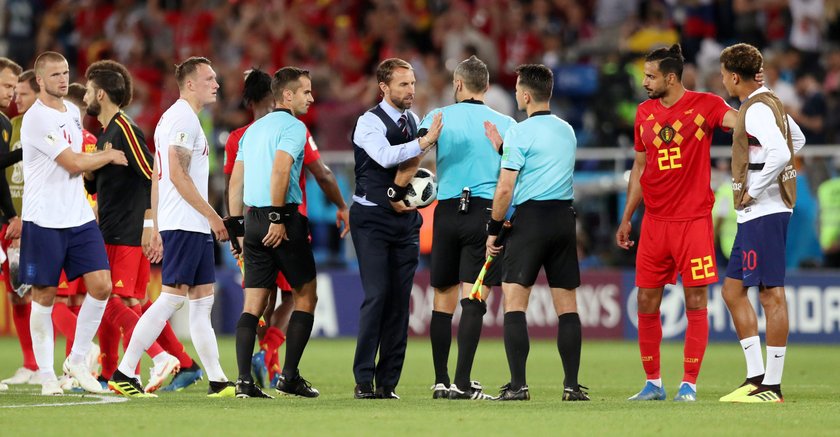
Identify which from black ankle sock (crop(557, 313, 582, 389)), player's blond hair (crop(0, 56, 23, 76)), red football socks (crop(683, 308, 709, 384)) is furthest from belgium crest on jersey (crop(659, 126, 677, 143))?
player's blond hair (crop(0, 56, 23, 76))

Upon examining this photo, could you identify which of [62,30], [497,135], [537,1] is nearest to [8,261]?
[497,135]

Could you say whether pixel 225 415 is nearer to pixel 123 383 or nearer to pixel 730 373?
pixel 123 383

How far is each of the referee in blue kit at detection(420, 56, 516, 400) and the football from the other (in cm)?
22

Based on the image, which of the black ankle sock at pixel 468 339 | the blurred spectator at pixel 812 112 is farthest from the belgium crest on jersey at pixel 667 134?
the blurred spectator at pixel 812 112

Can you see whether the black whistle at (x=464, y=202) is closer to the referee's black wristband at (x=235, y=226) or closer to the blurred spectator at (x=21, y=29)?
the referee's black wristband at (x=235, y=226)

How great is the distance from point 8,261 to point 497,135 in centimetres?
500

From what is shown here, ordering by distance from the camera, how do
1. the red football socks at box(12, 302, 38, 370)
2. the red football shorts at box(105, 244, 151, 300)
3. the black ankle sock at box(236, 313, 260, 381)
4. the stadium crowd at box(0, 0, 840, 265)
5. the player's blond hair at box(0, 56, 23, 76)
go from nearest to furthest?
the black ankle sock at box(236, 313, 260, 381)
the red football shorts at box(105, 244, 151, 300)
the player's blond hair at box(0, 56, 23, 76)
the red football socks at box(12, 302, 38, 370)
the stadium crowd at box(0, 0, 840, 265)

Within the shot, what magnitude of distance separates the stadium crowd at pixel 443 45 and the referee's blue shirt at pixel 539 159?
346 inches

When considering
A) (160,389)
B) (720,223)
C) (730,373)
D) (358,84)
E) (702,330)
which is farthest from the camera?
(358,84)

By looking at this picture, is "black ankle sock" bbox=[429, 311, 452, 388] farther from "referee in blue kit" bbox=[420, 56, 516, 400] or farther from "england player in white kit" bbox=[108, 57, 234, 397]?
"england player in white kit" bbox=[108, 57, 234, 397]

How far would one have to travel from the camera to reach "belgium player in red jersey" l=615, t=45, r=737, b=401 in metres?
10.4

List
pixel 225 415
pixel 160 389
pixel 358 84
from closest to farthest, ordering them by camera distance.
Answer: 1. pixel 225 415
2. pixel 160 389
3. pixel 358 84

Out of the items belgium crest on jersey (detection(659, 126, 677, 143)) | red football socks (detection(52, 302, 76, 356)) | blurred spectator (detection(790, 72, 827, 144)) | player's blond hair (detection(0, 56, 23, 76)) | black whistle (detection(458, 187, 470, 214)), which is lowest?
red football socks (detection(52, 302, 76, 356))

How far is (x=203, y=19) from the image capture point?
2553cm
